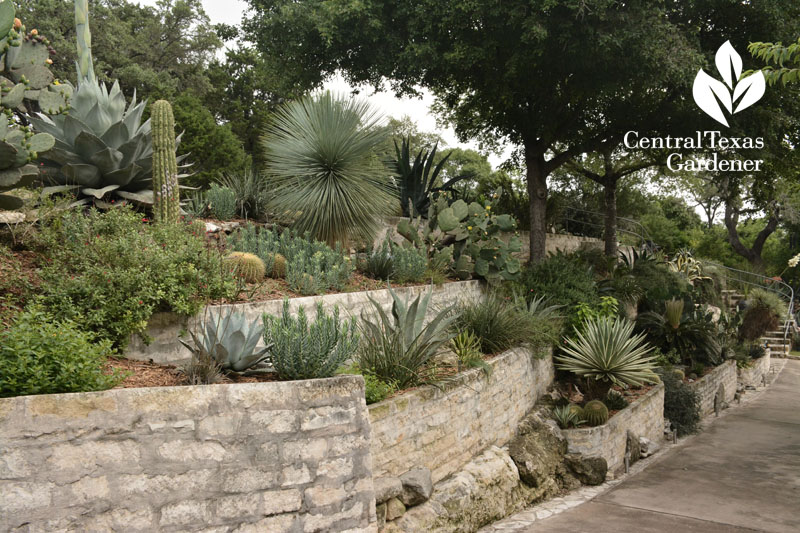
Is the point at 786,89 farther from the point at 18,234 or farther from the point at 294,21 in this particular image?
the point at 18,234

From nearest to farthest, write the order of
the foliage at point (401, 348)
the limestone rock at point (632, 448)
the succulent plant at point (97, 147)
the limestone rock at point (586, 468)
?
the foliage at point (401, 348)
the succulent plant at point (97, 147)
the limestone rock at point (586, 468)
the limestone rock at point (632, 448)

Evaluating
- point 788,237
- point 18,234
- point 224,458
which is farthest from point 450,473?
point 788,237

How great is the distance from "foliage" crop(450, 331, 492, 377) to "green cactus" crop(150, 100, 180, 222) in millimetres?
4110

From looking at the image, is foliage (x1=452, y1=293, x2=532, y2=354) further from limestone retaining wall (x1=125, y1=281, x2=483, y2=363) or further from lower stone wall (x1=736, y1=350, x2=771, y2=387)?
lower stone wall (x1=736, y1=350, x2=771, y2=387)

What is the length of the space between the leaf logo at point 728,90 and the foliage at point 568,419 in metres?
7.69

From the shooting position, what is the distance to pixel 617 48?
1225cm

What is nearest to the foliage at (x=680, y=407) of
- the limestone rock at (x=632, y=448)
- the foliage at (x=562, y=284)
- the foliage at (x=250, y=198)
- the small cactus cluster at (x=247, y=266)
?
the limestone rock at (x=632, y=448)

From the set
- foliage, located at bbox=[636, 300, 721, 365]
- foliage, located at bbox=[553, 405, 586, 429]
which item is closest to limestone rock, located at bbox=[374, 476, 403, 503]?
foliage, located at bbox=[553, 405, 586, 429]

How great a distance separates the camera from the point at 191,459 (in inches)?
164

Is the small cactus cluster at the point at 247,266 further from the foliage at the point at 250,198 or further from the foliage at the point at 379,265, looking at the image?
the foliage at the point at 250,198

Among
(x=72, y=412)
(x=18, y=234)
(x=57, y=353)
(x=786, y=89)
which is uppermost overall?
(x=786, y=89)

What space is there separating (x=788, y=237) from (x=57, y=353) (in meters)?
41.8

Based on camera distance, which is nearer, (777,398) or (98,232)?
(98,232)

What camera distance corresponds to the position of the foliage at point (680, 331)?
596 inches
